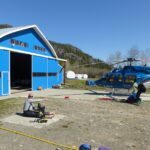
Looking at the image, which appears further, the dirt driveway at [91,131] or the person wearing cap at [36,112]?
the person wearing cap at [36,112]

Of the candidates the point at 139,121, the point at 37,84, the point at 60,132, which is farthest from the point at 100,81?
the point at 60,132

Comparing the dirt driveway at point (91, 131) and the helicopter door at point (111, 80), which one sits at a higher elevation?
the helicopter door at point (111, 80)

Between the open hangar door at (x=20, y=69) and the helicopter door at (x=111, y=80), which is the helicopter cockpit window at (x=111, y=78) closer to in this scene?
the helicopter door at (x=111, y=80)

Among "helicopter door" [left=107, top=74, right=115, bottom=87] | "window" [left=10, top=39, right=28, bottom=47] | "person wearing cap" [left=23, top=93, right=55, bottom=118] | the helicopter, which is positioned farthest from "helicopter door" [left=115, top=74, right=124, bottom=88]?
"window" [left=10, top=39, right=28, bottom=47]

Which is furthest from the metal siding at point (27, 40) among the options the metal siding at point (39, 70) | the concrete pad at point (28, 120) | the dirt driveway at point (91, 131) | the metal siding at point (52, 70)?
the concrete pad at point (28, 120)

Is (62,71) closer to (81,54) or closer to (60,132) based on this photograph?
(60,132)

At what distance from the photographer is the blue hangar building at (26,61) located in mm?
23533

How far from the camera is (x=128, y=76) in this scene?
2184 centimetres

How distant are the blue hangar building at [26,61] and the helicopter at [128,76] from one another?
9298mm

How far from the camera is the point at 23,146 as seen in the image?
26.3ft

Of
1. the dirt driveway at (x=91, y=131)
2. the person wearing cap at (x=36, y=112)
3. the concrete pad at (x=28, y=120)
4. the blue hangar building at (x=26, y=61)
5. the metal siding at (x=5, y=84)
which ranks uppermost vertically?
the blue hangar building at (x=26, y=61)

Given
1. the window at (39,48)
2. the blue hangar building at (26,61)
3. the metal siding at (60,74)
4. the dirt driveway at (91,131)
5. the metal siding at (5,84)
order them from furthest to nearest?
the metal siding at (60,74) < the window at (39,48) < the blue hangar building at (26,61) < the metal siding at (5,84) < the dirt driveway at (91,131)

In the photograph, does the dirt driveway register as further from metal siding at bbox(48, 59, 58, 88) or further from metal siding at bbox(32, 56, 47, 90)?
metal siding at bbox(48, 59, 58, 88)

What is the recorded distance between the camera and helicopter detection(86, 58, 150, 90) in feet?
70.2
